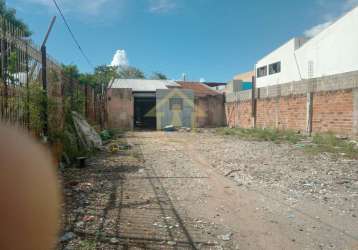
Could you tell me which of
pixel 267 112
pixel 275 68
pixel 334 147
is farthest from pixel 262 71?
pixel 334 147

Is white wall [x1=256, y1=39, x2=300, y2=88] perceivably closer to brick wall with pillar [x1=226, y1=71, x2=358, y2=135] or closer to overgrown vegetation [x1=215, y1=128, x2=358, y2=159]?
brick wall with pillar [x1=226, y1=71, x2=358, y2=135]

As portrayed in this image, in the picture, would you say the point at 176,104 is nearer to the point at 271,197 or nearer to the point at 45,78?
the point at 45,78

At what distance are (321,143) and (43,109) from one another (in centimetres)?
773

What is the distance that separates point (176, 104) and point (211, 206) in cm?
1402

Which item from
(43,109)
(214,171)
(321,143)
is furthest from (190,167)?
(321,143)

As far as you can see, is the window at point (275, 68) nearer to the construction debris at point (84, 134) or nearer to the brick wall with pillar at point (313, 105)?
the brick wall with pillar at point (313, 105)

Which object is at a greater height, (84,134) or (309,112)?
(309,112)

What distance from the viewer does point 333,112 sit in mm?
9203

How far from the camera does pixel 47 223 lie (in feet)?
7.89

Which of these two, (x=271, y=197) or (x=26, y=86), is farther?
(x=26, y=86)

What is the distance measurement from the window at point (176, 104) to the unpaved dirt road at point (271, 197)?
10965 mm

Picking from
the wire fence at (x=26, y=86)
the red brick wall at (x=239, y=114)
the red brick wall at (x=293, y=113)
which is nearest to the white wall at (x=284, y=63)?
the red brick wall at (x=239, y=114)

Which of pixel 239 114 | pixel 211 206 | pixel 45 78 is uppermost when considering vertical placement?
pixel 45 78

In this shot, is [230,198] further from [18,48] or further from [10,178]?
[18,48]
